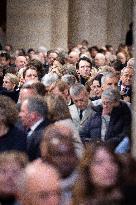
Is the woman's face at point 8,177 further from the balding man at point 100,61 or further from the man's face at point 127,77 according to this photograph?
the balding man at point 100,61

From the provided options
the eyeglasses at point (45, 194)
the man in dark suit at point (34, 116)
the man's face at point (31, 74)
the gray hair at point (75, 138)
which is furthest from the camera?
the man's face at point (31, 74)

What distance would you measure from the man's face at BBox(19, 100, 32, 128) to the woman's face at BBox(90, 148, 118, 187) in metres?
2.14

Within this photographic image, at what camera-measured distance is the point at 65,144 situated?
6781mm

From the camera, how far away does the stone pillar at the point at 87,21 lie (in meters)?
27.7

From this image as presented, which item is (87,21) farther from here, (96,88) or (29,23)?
(96,88)

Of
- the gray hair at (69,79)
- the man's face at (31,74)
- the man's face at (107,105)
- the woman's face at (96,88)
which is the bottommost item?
the woman's face at (96,88)

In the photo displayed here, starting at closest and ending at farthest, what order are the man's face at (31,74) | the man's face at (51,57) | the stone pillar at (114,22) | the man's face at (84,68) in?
the man's face at (31,74)
the man's face at (84,68)
the man's face at (51,57)
the stone pillar at (114,22)

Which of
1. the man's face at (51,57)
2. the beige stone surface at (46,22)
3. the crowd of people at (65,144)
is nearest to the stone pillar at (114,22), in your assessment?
the beige stone surface at (46,22)

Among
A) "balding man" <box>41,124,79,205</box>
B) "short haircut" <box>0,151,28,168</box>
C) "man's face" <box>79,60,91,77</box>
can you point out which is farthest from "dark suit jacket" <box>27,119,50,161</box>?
"man's face" <box>79,60,91,77</box>

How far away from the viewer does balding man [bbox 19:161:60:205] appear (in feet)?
18.5

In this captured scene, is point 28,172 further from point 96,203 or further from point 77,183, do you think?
point 96,203

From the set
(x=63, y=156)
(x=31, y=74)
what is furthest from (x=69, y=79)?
(x=63, y=156)

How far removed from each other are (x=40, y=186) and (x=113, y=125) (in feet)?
12.7

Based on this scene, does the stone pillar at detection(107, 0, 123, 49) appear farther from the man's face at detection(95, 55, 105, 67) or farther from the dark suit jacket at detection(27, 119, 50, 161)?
the dark suit jacket at detection(27, 119, 50, 161)
